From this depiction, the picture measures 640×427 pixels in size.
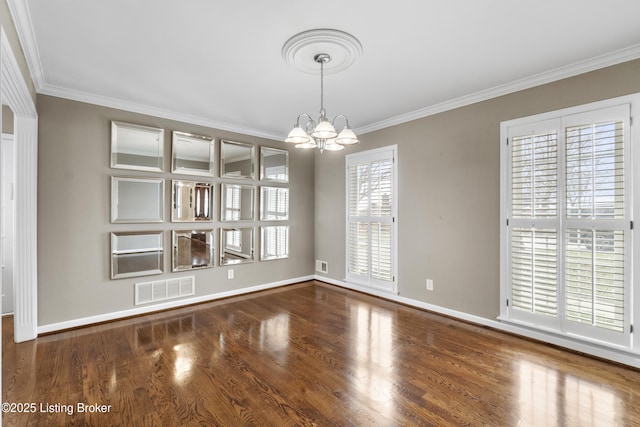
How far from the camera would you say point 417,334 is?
129 inches

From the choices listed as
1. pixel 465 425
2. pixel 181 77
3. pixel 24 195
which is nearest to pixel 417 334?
pixel 465 425

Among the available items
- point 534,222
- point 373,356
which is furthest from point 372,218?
point 373,356

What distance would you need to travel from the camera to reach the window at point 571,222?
264 centimetres

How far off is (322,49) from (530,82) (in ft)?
6.74

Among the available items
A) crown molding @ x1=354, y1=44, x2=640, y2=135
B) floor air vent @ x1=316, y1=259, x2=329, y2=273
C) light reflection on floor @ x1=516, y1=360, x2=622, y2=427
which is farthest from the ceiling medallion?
floor air vent @ x1=316, y1=259, x2=329, y2=273

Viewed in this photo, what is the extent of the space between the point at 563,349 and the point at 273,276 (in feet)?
11.9

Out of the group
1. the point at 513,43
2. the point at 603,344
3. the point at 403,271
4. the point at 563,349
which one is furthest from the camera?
the point at 403,271

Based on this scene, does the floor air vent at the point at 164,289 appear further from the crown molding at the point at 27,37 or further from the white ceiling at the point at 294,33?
the crown molding at the point at 27,37

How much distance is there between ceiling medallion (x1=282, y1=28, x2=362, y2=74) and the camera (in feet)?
7.68

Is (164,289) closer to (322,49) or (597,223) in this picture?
(322,49)

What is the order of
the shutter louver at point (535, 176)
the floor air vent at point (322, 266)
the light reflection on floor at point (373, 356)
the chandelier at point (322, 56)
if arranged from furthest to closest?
→ the floor air vent at point (322, 266)
the shutter louver at point (535, 176)
the chandelier at point (322, 56)
the light reflection on floor at point (373, 356)

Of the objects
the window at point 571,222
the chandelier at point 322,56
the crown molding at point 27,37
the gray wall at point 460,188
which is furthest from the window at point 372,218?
the crown molding at point 27,37

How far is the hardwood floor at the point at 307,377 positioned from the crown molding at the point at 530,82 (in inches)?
95.7

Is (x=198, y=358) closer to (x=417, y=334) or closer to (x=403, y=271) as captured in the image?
(x=417, y=334)
